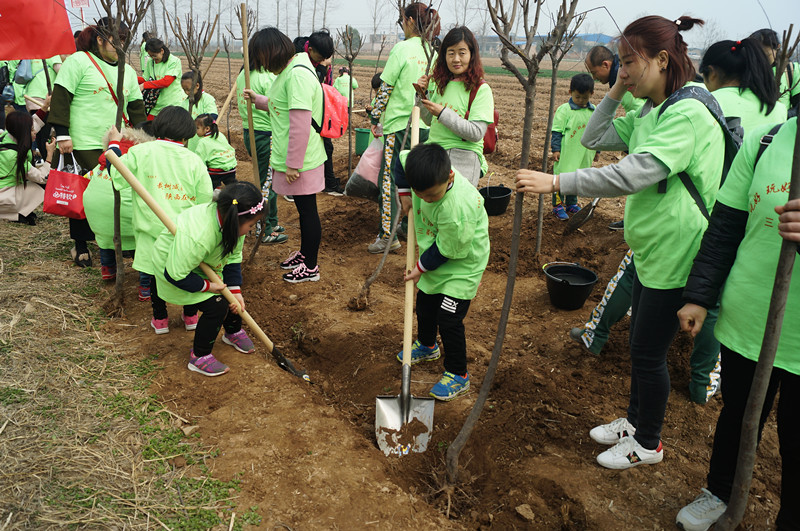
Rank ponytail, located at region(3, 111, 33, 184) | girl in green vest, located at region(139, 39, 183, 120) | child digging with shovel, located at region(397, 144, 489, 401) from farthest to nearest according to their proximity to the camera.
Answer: girl in green vest, located at region(139, 39, 183, 120)
ponytail, located at region(3, 111, 33, 184)
child digging with shovel, located at region(397, 144, 489, 401)

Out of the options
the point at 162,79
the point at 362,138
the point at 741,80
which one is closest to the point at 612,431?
the point at 741,80

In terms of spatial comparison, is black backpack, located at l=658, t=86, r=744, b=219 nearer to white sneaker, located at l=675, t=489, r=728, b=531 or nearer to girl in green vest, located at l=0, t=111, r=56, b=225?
white sneaker, located at l=675, t=489, r=728, b=531

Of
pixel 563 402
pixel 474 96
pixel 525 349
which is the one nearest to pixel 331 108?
pixel 474 96

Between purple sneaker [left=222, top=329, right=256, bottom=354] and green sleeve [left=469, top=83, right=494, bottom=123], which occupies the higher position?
green sleeve [left=469, top=83, right=494, bottom=123]

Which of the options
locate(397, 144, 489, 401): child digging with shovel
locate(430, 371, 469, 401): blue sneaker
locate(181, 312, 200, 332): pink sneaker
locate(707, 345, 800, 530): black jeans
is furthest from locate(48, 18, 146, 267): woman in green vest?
locate(707, 345, 800, 530): black jeans

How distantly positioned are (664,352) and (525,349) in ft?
5.62

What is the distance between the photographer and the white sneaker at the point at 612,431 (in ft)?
10.0

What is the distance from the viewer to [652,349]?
8.45 feet

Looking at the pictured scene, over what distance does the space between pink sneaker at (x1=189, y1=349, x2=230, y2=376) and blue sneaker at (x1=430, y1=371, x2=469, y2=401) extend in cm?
138

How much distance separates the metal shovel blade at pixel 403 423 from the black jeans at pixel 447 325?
0.34 metres

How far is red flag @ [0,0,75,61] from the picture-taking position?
467 cm

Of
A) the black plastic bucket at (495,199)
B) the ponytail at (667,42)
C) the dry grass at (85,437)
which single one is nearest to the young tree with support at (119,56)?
the dry grass at (85,437)

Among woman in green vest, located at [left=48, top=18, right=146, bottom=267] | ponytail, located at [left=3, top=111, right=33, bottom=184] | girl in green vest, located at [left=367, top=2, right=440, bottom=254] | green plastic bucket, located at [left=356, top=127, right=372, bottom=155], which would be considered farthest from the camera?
green plastic bucket, located at [left=356, top=127, right=372, bottom=155]

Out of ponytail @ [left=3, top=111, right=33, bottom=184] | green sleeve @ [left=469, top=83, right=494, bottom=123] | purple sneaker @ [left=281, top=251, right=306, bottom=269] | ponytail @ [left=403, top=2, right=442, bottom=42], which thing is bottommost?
purple sneaker @ [left=281, top=251, right=306, bottom=269]
